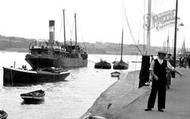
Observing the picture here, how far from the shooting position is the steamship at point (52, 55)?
232 feet

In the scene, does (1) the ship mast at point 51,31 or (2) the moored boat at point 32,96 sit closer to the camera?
(2) the moored boat at point 32,96

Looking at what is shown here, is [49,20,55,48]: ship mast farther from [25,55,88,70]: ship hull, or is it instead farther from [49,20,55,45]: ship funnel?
[25,55,88,70]: ship hull

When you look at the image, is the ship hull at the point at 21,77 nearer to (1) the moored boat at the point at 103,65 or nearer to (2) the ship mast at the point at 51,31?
(2) the ship mast at the point at 51,31

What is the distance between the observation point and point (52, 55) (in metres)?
76.4

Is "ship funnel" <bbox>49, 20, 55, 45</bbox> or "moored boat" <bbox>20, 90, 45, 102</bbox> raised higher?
"ship funnel" <bbox>49, 20, 55, 45</bbox>

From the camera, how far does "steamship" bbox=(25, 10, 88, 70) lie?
70775 millimetres

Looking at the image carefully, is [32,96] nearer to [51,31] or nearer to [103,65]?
[51,31]

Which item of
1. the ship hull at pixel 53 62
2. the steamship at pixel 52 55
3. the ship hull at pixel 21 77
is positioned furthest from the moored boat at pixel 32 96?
the ship hull at pixel 53 62

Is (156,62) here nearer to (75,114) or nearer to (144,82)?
(144,82)

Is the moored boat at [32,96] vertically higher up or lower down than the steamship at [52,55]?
lower down

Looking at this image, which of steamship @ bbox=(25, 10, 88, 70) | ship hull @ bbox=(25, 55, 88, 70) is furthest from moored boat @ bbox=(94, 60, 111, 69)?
ship hull @ bbox=(25, 55, 88, 70)

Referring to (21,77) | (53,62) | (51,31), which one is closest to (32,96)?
(21,77)

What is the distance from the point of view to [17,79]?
152 feet

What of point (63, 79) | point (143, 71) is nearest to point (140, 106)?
point (143, 71)
